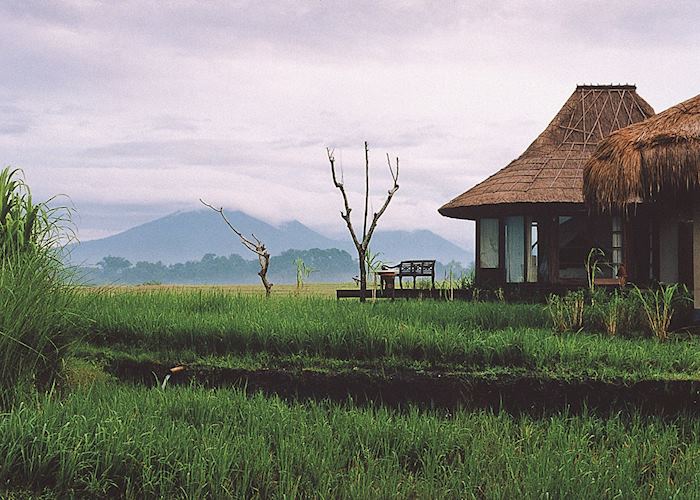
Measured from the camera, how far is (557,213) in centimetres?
1491

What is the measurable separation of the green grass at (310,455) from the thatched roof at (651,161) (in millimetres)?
3732

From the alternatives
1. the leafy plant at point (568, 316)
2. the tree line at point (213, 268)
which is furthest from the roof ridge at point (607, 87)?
the tree line at point (213, 268)

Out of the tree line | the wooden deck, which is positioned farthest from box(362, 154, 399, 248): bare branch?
the tree line

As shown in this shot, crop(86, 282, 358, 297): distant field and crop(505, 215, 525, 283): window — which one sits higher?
crop(505, 215, 525, 283): window

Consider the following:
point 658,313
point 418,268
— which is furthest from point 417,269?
point 658,313

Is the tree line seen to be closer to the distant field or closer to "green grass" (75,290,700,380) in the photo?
the distant field

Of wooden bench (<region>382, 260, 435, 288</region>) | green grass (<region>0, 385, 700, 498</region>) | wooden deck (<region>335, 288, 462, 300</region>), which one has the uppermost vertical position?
wooden bench (<region>382, 260, 435, 288</region>)

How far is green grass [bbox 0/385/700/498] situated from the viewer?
473 cm

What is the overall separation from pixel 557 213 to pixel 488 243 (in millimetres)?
1602

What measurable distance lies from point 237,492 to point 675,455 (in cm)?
338

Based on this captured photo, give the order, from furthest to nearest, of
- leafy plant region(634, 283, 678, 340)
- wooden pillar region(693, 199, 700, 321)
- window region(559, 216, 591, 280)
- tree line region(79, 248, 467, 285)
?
tree line region(79, 248, 467, 285), window region(559, 216, 591, 280), wooden pillar region(693, 199, 700, 321), leafy plant region(634, 283, 678, 340)

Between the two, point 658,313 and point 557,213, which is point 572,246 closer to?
point 557,213

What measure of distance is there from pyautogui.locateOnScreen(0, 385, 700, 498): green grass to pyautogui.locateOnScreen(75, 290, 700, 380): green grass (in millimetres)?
1016

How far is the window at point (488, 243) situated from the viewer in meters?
15.8
